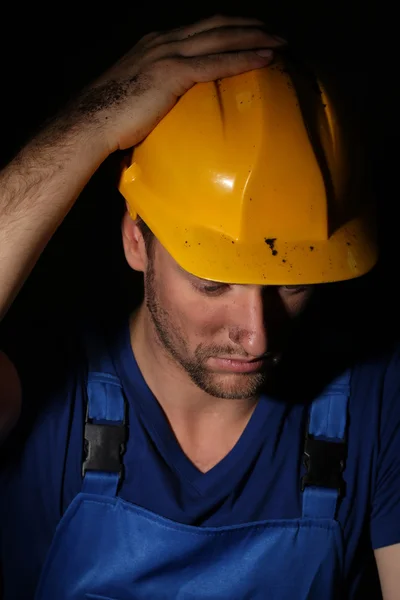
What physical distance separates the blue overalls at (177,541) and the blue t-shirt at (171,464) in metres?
0.03

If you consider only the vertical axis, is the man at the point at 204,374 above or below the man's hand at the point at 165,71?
below

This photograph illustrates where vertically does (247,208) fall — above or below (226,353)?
above

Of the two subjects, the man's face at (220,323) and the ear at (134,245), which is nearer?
the man's face at (220,323)

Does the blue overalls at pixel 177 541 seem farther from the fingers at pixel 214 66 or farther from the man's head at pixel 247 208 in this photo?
the fingers at pixel 214 66

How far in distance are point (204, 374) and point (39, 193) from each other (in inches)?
21.0

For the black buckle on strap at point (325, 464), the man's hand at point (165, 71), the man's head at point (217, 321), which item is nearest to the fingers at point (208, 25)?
Result: the man's hand at point (165, 71)

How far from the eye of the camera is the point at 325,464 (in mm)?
1811

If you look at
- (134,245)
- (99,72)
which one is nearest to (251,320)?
(134,245)

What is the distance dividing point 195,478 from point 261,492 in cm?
16

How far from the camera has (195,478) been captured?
5.95 feet

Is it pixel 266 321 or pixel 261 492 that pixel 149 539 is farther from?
pixel 266 321

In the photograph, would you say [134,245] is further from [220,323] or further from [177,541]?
[177,541]

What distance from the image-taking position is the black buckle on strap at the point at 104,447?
178 centimetres

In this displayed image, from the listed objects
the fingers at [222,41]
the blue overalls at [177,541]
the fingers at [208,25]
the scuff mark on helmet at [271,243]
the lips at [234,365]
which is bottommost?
the blue overalls at [177,541]
